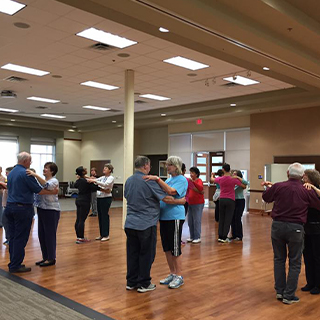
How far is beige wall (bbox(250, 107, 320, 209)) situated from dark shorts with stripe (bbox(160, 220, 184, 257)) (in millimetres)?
9662

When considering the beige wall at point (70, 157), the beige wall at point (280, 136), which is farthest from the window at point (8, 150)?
the beige wall at point (280, 136)

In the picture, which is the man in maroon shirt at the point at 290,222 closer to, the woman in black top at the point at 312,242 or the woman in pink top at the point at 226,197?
the woman in black top at the point at 312,242

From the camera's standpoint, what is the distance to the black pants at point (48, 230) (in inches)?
217

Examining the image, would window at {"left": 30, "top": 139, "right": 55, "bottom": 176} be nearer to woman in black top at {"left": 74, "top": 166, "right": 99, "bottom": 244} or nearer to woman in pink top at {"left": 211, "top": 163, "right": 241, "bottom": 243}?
woman in black top at {"left": 74, "top": 166, "right": 99, "bottom": 244}

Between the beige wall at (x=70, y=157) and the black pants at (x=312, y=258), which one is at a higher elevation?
the beige wall at (x=70, y=157)

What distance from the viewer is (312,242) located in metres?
4.38

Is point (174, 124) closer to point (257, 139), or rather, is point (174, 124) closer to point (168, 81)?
point (257, 139)

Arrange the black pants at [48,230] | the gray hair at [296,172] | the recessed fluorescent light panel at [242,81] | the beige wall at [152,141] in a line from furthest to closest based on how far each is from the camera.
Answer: the beige wall at [152,141] < the recessed fluorescent light panel at [242,81] < the black pants at [48,230] < the gray hair at [296,172]

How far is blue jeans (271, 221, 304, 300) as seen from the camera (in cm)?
403

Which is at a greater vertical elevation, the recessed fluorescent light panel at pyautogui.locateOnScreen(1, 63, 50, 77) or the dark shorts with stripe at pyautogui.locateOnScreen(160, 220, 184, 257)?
the recessed fluorescent light panel at pyautogui.locateOnScreen(1, 63, 50, 77)

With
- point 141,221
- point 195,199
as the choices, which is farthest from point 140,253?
point 195,199

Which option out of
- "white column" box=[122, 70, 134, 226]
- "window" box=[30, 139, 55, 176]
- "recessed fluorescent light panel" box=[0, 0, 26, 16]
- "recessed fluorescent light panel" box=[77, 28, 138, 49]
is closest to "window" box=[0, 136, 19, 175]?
"window" box=[30, 139, 55, 176]

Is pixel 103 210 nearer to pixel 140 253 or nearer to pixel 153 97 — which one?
pixel 140 253

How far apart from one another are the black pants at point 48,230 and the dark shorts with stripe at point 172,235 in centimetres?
186
